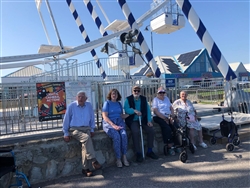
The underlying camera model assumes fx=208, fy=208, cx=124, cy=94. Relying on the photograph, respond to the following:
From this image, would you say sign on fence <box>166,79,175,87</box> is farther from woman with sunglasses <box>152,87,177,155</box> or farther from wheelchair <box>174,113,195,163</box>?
wheelchair <box>174,113,195,163</box>

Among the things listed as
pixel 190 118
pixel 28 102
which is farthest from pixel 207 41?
pixel 28 102

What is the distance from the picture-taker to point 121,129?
4262 millimetres

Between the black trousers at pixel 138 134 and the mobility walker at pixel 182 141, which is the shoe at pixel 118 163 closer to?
the black trousers at pixel 138 134

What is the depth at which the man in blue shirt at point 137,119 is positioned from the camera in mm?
4398

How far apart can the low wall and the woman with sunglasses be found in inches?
52.1

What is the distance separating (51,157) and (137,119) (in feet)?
6.26

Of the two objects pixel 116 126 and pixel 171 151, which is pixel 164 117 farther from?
pixel 116 126

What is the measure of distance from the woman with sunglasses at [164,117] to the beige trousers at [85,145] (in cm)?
175

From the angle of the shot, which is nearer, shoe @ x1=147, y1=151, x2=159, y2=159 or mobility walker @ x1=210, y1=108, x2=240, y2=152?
shoe @ x1=147, y1=151, x2=159, y2=159

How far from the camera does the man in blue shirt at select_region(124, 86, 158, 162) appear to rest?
4.40 meters

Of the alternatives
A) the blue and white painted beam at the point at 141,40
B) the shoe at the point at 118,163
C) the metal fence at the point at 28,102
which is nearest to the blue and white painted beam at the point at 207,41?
the blue and white painted beam at the point at 141,40

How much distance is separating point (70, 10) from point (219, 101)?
489 inches

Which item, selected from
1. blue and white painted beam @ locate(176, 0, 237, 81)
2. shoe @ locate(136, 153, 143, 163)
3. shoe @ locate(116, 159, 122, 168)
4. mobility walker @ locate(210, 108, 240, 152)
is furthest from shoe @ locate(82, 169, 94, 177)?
blue and white painted beam @ locate(176, 0, 237, 81)

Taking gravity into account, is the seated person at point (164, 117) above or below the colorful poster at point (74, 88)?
below
